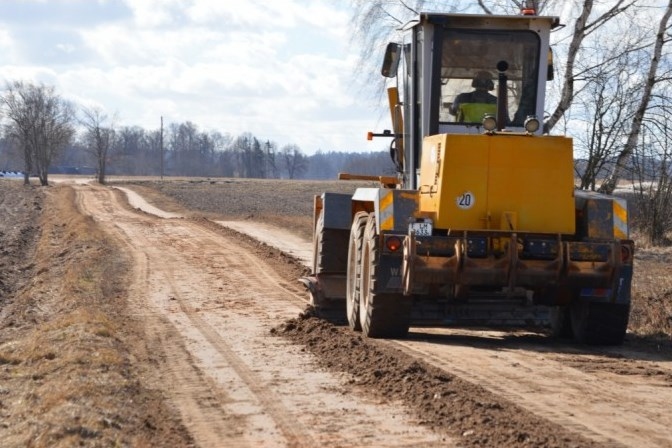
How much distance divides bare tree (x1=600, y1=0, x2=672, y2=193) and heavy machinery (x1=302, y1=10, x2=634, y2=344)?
12.0 metres

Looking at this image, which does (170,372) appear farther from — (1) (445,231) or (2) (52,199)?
(2) (52,199)

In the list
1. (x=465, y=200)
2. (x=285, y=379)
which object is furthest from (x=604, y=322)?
(x=285, y=379)

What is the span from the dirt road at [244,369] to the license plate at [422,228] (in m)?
1.58

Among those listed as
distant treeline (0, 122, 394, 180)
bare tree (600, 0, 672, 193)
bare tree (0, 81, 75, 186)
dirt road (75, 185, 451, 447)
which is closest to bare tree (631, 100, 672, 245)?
bare tree (600, 0, 672, 193)

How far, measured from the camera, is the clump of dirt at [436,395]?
619cm

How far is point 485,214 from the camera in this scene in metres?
9.71

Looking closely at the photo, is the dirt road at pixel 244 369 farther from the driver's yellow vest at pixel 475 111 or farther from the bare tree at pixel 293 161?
the bare tree at pixel 293 161

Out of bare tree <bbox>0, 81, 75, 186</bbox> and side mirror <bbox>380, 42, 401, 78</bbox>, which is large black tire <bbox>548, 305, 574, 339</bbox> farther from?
bare tree <bbox>0, 81, 75, 186</bbox>

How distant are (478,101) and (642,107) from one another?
1275 centimetres

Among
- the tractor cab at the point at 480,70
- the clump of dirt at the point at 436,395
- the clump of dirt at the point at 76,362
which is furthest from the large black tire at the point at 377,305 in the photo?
the clump of dirt at the point at 76,362

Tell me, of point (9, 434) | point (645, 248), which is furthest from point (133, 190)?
→ point (9, 434)

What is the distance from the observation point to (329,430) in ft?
22.0

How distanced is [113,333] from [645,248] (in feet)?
47.8

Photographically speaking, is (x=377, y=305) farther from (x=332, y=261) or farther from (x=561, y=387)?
(x=561, y=387)
